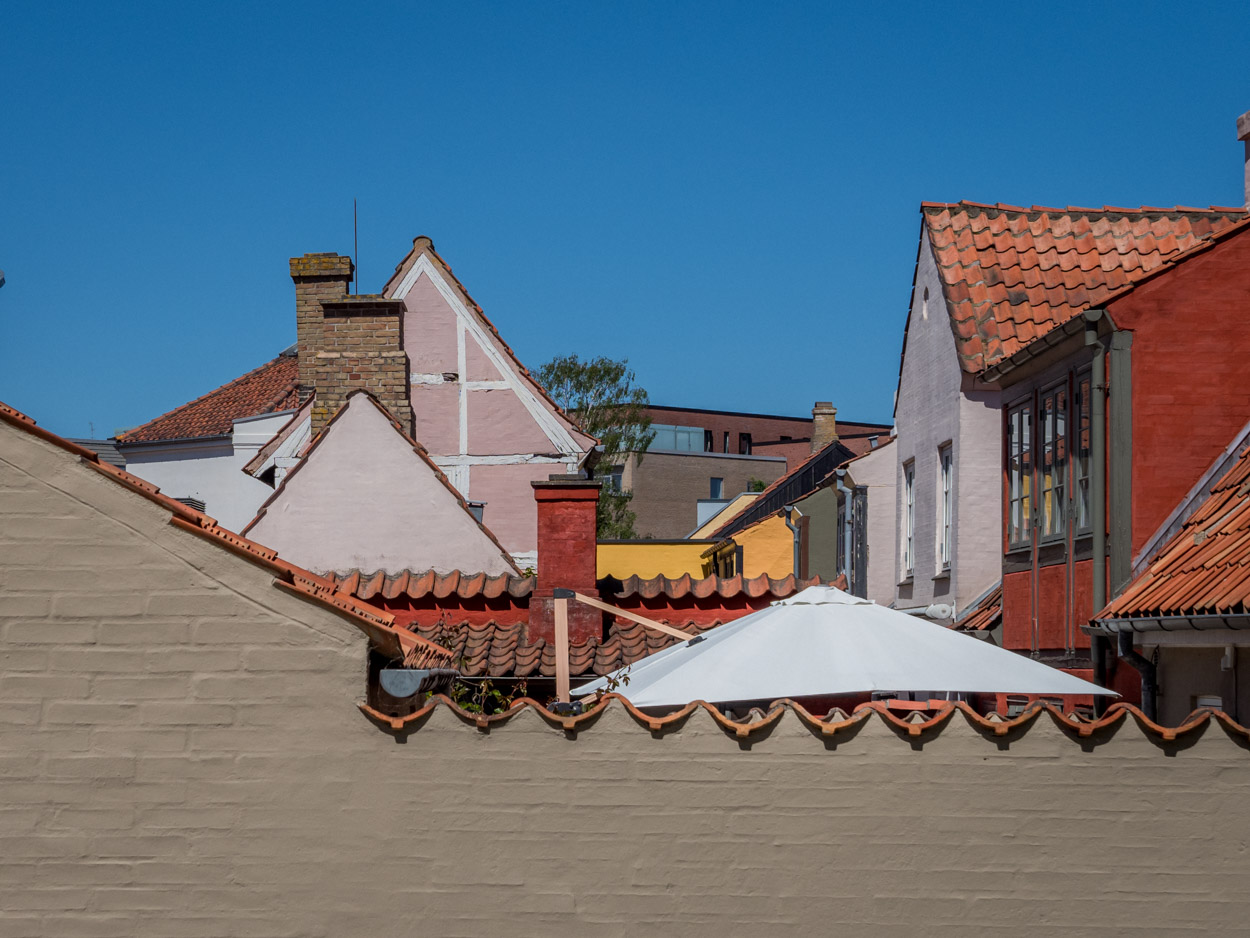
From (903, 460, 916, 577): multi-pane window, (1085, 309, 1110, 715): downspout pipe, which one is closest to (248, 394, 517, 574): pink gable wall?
(903, 460, 916, 577): multi-pane window

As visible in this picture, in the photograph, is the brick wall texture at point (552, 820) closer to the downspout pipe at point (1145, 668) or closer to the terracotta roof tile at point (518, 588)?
the downspout pipe at point (1145, 668)

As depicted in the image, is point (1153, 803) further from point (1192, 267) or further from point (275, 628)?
point (1192, 267)

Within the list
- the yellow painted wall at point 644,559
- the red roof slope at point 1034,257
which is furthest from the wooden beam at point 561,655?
the yellow painted wall at point 644,559

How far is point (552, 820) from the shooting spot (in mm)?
6535

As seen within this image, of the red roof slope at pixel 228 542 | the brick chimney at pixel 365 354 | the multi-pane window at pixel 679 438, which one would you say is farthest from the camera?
the multi-pane window at pixel 679 438

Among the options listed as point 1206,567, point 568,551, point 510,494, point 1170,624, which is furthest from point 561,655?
point 510,494

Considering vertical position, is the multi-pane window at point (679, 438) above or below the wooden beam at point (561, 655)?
above

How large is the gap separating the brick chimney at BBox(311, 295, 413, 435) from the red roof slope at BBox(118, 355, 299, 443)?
18346 mm

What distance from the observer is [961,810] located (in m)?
6.55

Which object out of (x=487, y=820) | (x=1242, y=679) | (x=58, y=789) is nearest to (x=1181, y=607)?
(x=1242, y=679)

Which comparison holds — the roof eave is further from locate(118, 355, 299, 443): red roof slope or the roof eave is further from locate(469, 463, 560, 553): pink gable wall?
locate(118, 355, 299, 443): red roof slope

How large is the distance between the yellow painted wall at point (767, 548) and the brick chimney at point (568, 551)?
18276mm

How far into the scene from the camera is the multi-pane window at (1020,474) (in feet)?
46.2

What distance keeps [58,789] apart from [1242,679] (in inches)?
280
